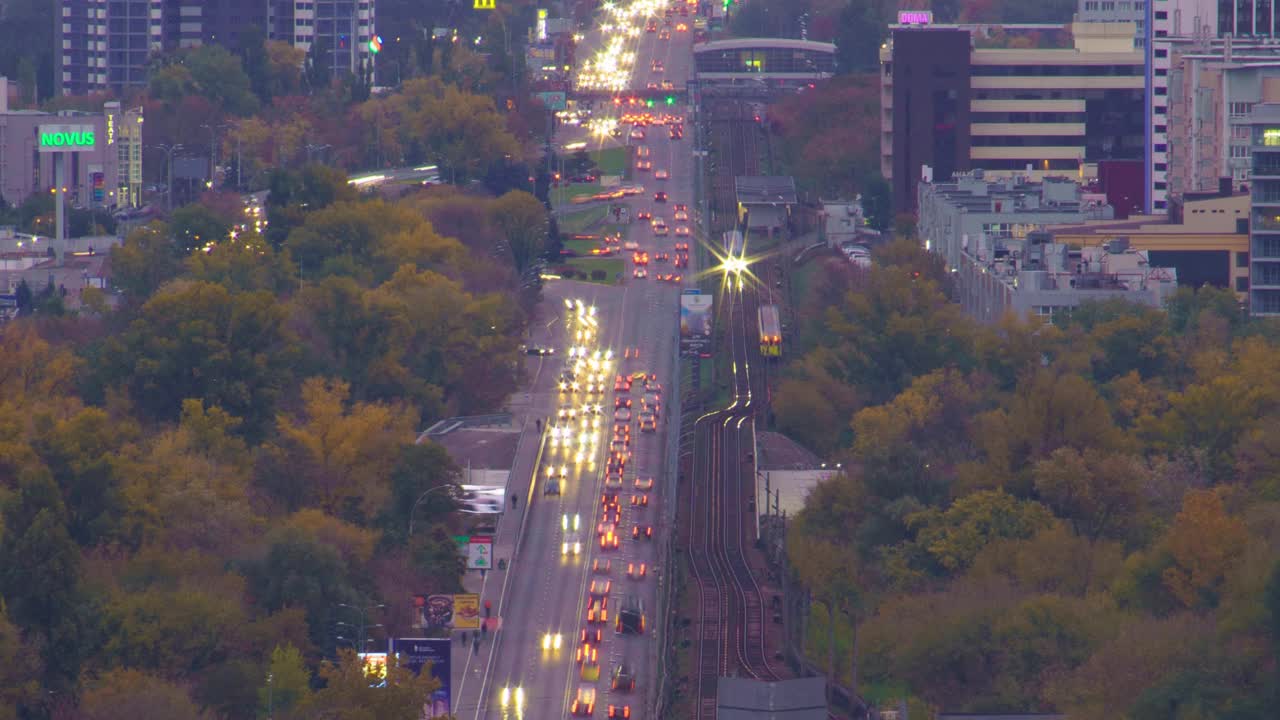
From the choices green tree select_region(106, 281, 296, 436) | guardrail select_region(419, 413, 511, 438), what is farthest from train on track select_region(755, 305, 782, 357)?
green tree select_region(106, 281, 296, 436)

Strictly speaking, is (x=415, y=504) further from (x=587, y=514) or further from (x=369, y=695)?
(x=369, y=695)

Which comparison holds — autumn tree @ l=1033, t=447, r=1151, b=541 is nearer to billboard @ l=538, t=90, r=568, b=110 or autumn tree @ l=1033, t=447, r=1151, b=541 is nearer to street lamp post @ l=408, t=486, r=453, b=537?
street lamp post @ l=408, t=486, r=453, b=537

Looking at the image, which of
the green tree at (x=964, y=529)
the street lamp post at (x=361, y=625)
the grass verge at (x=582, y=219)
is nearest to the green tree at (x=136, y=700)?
the street lamp post at (x=361, y=625)

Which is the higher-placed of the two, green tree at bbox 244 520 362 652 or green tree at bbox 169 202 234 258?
green tree at bbox 169 202 234 258

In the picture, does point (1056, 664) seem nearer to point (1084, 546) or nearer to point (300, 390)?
point (1084, 546)

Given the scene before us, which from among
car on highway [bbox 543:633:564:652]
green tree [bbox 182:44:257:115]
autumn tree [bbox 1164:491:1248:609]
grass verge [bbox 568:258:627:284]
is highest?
green tree [bbox 182:44:257:115]

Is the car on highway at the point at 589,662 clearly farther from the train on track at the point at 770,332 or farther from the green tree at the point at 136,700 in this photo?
the train on track at the point at 770,332

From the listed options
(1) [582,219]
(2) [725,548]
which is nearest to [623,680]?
(2) [725,548]
